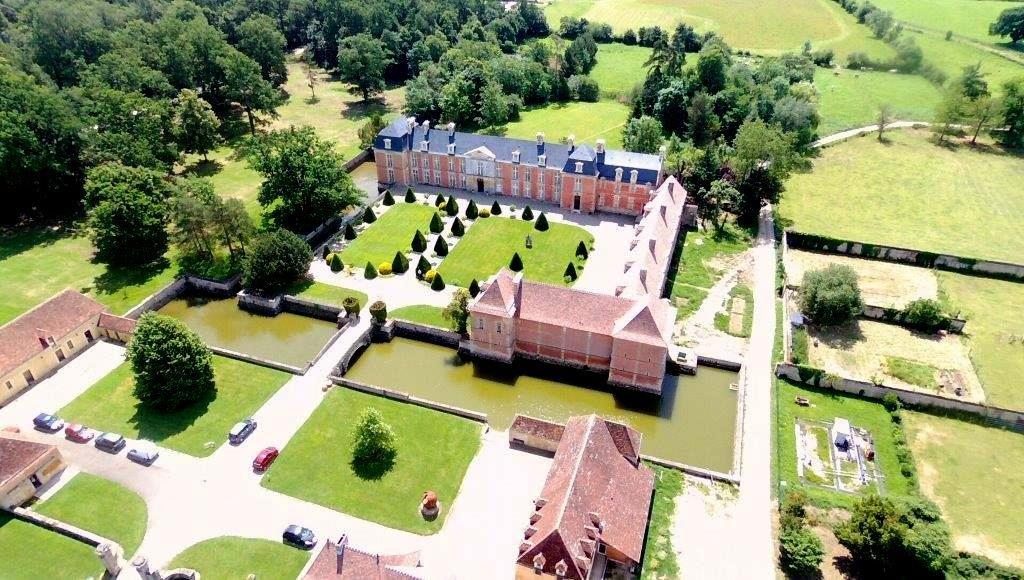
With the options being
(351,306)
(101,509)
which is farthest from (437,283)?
(101,509)

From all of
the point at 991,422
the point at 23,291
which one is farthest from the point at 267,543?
the point at 991,422

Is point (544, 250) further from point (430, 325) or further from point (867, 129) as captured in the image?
point (867, 129)

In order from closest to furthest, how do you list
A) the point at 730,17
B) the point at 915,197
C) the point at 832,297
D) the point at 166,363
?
the point at 166,363
the point at 832,297
the point at 915,197
the point at 730,17

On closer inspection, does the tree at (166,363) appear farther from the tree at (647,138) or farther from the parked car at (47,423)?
the tree at (647,138)

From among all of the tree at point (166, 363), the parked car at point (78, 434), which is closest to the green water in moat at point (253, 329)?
the tree at point (166, 363)

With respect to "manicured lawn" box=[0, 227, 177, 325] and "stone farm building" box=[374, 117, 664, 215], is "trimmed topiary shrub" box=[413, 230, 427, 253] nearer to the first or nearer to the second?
"stone farm building" box=[374, 117, 664, 215]

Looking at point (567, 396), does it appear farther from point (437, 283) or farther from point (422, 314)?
point (437, 283)
